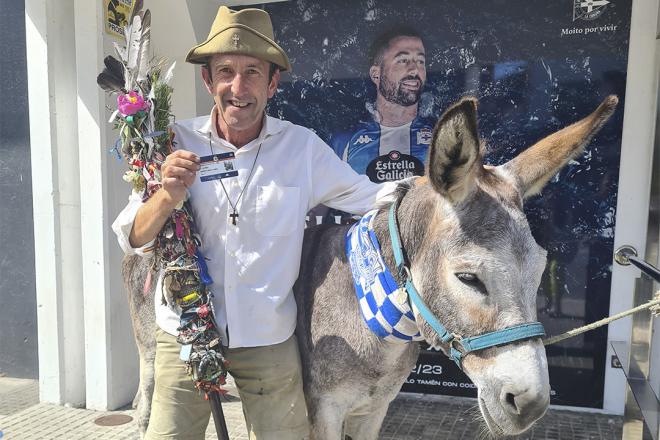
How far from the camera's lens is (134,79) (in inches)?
89.9

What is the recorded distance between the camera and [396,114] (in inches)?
193

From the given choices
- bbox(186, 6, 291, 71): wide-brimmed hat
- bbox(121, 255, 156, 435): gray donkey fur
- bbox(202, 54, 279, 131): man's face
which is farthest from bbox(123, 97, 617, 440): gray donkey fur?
bbox(121, 255, 156, 435): gray donkey fur

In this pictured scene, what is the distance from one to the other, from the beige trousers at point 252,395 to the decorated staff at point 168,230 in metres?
0.15

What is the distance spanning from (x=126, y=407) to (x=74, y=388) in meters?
0.49

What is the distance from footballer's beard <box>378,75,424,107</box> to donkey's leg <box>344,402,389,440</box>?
10.2ft

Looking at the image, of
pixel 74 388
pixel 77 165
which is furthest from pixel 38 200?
pixel 74 388

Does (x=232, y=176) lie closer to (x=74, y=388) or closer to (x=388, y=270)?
(x=388, y=270)

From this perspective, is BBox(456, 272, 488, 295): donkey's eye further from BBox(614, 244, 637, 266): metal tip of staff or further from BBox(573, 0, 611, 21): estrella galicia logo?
BBox(573, 0, 611, 21): estrella galicia logo

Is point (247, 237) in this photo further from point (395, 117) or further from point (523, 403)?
point (395, 117)

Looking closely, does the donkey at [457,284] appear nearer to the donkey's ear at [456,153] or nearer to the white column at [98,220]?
the donkey's ear at [456,153]

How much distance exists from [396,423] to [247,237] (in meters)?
2.92

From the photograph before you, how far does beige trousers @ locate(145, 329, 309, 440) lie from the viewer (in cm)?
227

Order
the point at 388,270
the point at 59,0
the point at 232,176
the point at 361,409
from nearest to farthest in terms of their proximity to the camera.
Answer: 1. the point at 388,270
2. the point at 232,176
3. the point at 361,409
4. the point at 59,0

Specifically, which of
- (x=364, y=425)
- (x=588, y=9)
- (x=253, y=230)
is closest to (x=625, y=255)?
(x=364, y=425)
